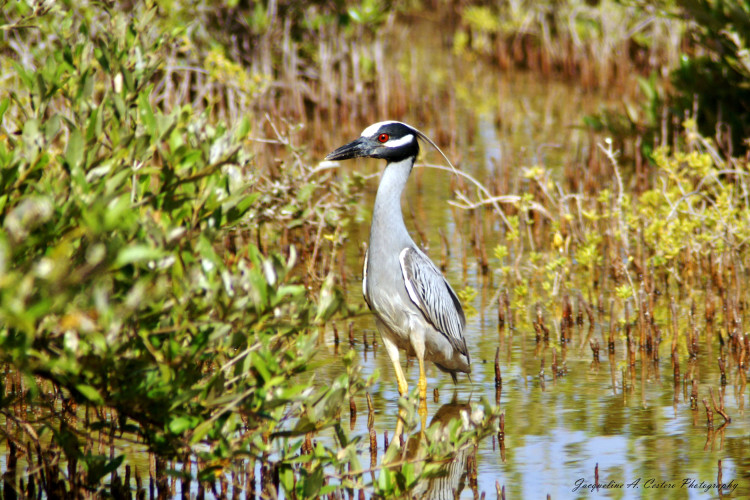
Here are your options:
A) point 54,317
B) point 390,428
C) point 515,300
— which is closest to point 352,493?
point 390,428

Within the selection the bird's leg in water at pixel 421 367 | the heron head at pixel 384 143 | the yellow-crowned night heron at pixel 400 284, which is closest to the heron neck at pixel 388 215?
the yellow-crowned night heron at pixel 400 284

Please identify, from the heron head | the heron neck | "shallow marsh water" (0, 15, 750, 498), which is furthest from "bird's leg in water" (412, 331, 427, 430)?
the heron head

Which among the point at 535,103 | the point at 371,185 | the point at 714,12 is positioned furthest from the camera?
the point at 535,103

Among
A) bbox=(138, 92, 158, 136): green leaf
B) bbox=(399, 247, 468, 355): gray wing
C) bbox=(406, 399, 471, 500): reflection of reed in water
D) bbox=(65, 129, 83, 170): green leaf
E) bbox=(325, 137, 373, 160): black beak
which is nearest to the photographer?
bbox=(65, 129, 83, 170): green leaf

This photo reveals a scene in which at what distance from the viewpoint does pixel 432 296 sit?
4.35m

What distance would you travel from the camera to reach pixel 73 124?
2867mm

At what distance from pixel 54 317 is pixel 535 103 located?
383 inches

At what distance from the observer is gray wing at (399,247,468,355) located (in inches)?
168

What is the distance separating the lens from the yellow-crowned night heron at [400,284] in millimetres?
4277

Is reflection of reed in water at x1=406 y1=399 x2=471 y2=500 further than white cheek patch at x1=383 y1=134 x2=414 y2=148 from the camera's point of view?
No

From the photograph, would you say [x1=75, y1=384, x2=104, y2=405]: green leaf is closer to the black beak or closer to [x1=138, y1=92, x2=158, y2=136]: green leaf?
[x1=138, y1=92, x2=158, y2=136]: green leaf

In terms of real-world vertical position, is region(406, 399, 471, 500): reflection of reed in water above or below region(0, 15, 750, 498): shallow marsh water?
below

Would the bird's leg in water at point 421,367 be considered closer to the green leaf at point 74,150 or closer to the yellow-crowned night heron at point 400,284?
the yellow-crowned night heron at point 400,284

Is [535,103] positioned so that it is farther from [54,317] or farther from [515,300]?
[54,317]
